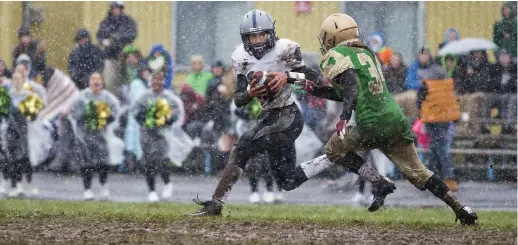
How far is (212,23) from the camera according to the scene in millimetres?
19578

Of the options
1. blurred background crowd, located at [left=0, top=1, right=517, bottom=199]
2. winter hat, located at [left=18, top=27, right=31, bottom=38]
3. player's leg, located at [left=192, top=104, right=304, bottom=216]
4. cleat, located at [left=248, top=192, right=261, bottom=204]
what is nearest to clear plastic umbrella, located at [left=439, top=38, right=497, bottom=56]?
blurred background crowd, located at [left=0, top=1, right=517, bottom=199]

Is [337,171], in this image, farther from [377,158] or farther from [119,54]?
[119,54]

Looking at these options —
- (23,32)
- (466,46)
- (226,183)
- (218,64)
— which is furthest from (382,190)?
(23,32)

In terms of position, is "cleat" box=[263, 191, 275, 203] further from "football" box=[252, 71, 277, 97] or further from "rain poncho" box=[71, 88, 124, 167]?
"football" box=[252, 71, 277, 97]

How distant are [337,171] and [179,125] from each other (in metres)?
2.47

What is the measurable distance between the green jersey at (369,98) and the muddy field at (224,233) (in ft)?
2.45

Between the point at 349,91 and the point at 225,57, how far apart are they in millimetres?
9224

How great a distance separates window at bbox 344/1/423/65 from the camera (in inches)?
742

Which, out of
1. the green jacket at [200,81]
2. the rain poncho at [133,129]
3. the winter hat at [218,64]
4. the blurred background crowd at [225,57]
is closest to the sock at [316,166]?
the blurred background crowd at [225,57]

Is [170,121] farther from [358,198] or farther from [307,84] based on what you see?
[307,84]

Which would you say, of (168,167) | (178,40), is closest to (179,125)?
(168,167)

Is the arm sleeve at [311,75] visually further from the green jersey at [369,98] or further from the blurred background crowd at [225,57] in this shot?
the blurred background crowd at [225,57]

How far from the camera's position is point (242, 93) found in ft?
34.6

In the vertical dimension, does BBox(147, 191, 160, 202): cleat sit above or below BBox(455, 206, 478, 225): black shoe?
above
